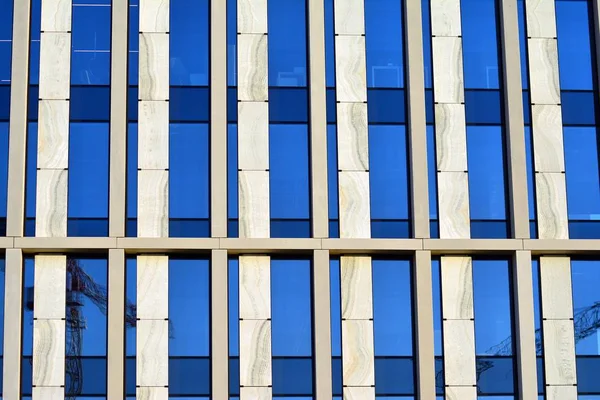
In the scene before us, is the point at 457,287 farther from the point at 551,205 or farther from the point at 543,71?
the point at 543,71

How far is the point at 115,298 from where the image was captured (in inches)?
971

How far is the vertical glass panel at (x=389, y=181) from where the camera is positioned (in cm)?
2573

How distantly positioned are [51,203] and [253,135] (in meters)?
4.90

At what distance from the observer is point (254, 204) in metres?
25.5

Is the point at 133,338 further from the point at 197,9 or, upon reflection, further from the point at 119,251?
the point at 197,9

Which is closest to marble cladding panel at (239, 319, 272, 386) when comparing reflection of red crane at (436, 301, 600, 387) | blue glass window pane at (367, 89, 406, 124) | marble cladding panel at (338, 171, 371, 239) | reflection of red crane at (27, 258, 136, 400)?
reflection of red crane at (27, 258, 136, 400)

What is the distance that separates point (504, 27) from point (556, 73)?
1.68 meters

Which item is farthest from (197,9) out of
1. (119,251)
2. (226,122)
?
(119,251)

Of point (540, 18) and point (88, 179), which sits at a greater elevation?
point (540, 18)

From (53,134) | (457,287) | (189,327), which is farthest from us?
(53,134)

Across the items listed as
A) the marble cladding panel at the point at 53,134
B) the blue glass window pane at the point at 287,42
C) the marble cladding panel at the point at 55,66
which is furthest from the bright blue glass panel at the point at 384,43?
the marble cladding panel at the point at 53,134

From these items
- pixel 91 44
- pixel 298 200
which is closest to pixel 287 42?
pixel 298 200

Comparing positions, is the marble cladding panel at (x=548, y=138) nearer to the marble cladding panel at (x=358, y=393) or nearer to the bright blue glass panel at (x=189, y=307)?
the marble cladding panel at (x=358, y=393)

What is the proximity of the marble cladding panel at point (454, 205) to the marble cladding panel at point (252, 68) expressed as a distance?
4.68m
